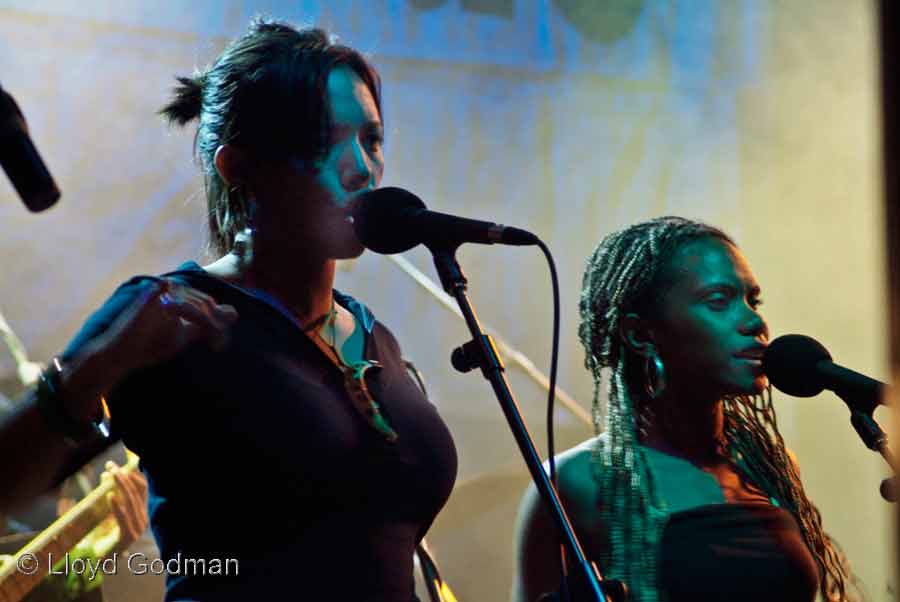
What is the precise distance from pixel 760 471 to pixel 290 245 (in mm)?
1019

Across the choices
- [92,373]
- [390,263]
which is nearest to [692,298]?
[92,373]

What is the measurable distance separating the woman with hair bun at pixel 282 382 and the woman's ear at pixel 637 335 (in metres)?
0.52

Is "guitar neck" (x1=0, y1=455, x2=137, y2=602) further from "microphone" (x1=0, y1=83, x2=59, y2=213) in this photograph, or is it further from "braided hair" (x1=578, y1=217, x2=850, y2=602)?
"microphone" (x1=0, y1=83, x2=59, y2=213)

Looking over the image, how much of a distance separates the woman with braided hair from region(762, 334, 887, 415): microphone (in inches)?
9.9

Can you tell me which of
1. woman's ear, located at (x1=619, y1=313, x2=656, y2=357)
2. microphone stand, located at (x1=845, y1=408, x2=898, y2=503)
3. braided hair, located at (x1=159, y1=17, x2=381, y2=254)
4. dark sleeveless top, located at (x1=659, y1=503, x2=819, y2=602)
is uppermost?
braided hair, located at (x1=159, y1=17, x2=381, y2=254)

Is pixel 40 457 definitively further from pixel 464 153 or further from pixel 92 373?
pixel 464 153

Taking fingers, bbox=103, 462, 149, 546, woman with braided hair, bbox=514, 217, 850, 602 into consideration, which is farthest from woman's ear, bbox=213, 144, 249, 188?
fingers, bbox=103, 462, 149, 546

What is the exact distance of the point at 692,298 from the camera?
1809 mm

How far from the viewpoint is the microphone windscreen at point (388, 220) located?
49.6 inches

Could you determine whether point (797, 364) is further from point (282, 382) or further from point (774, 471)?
point (282, 382)

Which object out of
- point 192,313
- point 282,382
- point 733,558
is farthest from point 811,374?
point 192,313

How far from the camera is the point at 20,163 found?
0.77m

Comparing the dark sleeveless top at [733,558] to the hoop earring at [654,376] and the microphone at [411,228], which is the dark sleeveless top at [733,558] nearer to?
the hoop earring at [654,376]

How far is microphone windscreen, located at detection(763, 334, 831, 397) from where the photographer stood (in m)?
1.45
